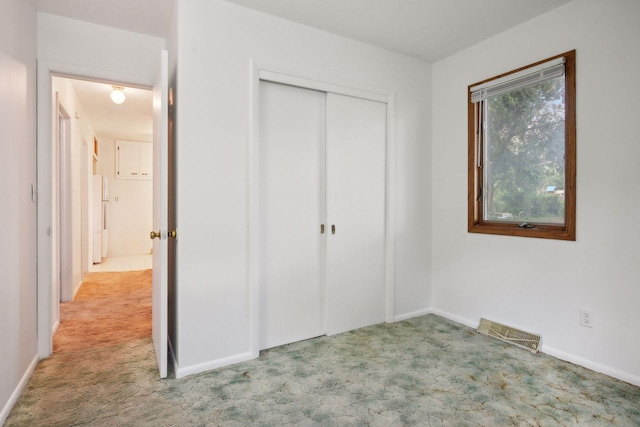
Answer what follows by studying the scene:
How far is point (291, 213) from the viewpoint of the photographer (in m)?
2.68

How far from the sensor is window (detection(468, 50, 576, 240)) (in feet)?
7.84

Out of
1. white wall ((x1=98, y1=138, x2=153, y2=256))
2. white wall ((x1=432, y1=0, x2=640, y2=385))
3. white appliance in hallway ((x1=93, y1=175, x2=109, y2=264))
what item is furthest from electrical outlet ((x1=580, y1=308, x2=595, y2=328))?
white wall ((x1=98, y1=138, x2=153, y2=256))

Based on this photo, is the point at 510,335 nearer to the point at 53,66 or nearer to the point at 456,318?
the point at 456,318

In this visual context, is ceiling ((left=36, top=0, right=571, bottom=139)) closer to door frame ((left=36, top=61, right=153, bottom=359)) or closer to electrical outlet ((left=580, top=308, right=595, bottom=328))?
door frame ((left=36, top=61, right=153, bottom=359))

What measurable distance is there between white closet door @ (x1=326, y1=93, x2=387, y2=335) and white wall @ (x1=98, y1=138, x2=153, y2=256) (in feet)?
20.4

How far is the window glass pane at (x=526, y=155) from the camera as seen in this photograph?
250cm

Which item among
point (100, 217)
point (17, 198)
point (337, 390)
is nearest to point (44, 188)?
point (17, 198)

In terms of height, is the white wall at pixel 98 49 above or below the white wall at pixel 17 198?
above

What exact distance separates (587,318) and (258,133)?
2539 millimetres

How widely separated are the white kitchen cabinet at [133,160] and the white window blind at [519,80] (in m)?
6.93

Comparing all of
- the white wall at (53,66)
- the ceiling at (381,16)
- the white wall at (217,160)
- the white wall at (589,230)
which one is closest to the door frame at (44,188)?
the white wall at (53,66)

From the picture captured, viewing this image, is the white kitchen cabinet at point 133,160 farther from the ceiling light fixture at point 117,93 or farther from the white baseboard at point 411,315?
the white baseboard at point 411,315

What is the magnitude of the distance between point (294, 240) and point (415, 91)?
1834 mm

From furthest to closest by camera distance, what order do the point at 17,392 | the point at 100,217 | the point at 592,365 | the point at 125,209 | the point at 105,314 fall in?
1. the point at 125,209
2. the point at 100,217
3. the point at 105,314
4. the point at 592,365
5. the point at 17,392
